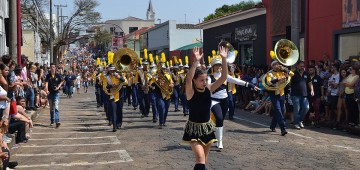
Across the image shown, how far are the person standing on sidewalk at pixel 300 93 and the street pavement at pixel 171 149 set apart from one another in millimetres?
405

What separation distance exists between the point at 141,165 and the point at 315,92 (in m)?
7.01

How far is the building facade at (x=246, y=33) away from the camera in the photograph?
24.5 metres

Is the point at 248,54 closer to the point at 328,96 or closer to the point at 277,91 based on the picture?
the point at 328,96

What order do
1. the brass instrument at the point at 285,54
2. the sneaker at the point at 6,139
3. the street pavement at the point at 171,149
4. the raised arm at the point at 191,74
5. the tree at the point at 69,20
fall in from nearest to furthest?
the raised arm at the point at 191,74 < the street pavement at the point at 171,149 < the sneaker at the point at 6,139 < the brass instrument at the point at 285,54 < the tree at the point at 69,20

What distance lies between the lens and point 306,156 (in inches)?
333

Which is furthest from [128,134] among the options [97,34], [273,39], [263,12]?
[97,34]

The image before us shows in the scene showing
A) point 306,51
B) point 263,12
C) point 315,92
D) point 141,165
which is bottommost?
point 141,165

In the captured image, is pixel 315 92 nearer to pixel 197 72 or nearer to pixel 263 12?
pixel 197 72

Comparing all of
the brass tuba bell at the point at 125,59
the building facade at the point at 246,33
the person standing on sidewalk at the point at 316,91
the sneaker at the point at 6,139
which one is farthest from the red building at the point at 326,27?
the sneaker at the point at 6,139

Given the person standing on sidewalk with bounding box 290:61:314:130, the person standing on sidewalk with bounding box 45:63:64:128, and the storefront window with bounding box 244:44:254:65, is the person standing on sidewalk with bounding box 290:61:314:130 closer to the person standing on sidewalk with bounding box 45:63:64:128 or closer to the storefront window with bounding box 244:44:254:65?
the person standing on sidewalk with bounding box 45:63:64:128

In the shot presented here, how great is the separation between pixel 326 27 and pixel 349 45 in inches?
72.1

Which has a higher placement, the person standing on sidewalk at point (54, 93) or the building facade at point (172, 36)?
the building facade at point (172, 36)

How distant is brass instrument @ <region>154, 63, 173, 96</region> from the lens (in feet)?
43.8

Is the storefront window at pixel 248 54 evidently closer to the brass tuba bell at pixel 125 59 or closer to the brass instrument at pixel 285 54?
the brass tuba bell at pixel 125 59
